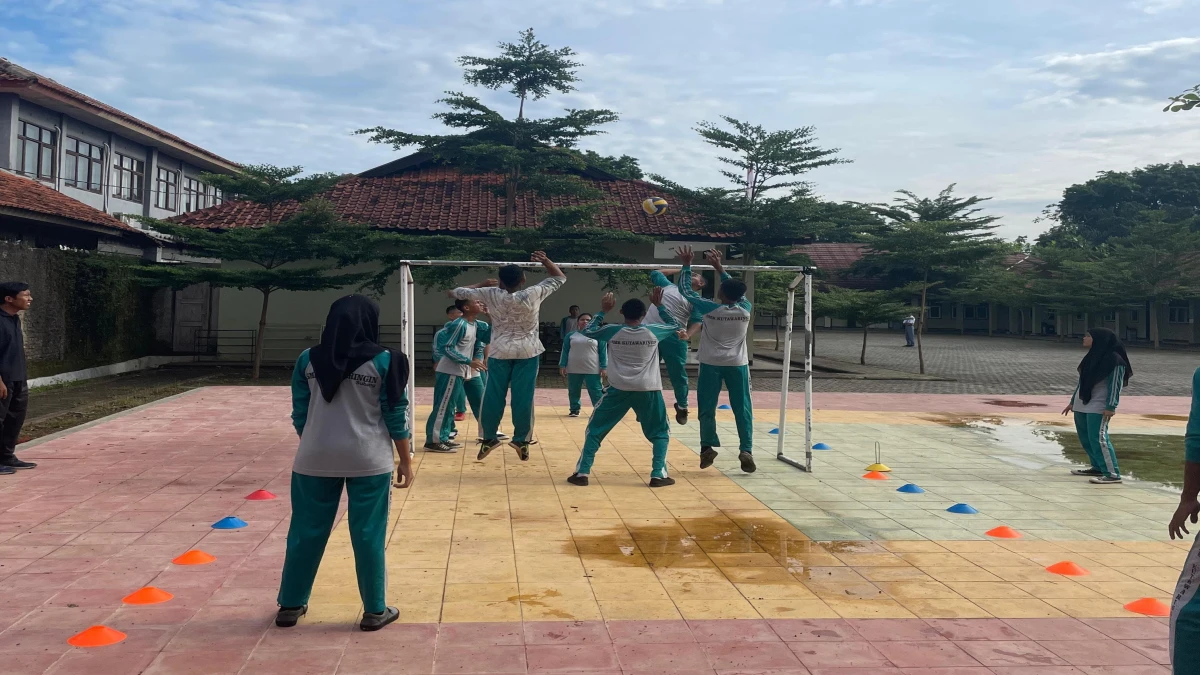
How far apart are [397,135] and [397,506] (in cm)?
1504

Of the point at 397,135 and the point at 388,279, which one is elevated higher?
the point at 397,135

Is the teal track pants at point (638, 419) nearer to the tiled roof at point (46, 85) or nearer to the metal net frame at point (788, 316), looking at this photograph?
the metal net frame at point (788, 316)

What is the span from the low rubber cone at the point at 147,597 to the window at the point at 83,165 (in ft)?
72.7

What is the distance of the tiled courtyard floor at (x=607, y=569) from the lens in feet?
13.5

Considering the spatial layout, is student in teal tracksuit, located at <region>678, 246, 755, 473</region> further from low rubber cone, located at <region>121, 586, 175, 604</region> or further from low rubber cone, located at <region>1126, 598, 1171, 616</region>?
low rubber cone, located at <region>121, 586, 175, 604</region>

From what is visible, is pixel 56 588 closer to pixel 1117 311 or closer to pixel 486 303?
pixel 486 303

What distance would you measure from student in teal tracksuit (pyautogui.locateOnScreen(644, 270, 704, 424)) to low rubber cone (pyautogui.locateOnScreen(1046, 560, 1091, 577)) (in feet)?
14.8

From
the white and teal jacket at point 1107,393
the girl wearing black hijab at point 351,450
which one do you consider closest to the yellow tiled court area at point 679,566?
the girl wearing black hijab at point 351,450

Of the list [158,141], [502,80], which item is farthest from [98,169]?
[502,80]

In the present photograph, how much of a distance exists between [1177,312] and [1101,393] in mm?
36993

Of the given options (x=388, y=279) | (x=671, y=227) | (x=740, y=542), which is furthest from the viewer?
(x=671, y=227)

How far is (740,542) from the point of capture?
6.22 metres

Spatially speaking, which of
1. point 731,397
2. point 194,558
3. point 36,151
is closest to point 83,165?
point 36,151

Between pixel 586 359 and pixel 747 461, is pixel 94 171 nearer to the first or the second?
pixel 586 359
